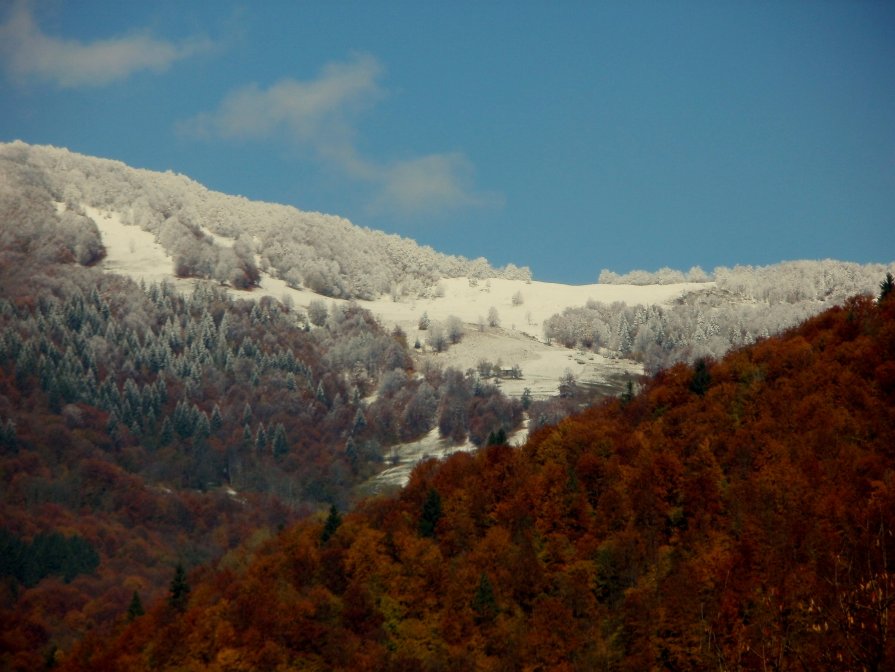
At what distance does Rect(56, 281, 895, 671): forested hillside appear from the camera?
73750mm

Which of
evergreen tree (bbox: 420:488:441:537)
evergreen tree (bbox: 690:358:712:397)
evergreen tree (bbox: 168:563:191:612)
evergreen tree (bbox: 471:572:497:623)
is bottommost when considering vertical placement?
evergreen tree (bbox: 168:563:191:612)

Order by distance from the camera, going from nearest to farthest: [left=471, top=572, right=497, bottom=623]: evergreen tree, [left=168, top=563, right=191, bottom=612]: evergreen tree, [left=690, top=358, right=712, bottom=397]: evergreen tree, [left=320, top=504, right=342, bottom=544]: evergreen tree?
1. [left=471, top=572, right=497, bottom=623]: evergreen tree
2. [left=168, top=563, right=191, bottom=612]: evergreen tree
3. [left=320, top=504, right=342, bottom=544]: evergreen tree
4. [left=690, top=358, right=712, bottom=397]: evergreen tree

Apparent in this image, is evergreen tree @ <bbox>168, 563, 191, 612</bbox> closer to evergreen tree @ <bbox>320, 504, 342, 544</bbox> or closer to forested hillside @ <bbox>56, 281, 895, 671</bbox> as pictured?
forested hillside @ <bbox>56, 281, 895, 671</bbox>

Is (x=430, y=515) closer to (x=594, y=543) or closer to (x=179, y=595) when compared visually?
(x=594, y=543)

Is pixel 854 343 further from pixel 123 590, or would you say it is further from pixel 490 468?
pixel 123 590

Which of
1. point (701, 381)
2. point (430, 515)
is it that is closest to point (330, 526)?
point (430, 515)

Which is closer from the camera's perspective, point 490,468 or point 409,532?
point 409,532

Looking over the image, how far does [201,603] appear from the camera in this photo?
94.2 metres

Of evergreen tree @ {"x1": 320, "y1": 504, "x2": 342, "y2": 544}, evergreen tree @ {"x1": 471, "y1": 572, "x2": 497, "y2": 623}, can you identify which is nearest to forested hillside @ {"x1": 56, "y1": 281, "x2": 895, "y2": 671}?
evergreen tree @ {"x1": 471, "y1": 572, "x2": 497, "y2": 623}

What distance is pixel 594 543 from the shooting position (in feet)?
289

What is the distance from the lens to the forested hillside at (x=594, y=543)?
73750 millimetres

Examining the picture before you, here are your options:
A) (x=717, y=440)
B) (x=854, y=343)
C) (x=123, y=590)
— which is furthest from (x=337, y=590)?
(x=123, y=590)

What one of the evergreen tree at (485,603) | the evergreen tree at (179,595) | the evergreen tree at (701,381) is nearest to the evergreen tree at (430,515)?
the evergreen tree at (485,603)

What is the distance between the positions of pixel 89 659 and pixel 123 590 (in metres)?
58.2
